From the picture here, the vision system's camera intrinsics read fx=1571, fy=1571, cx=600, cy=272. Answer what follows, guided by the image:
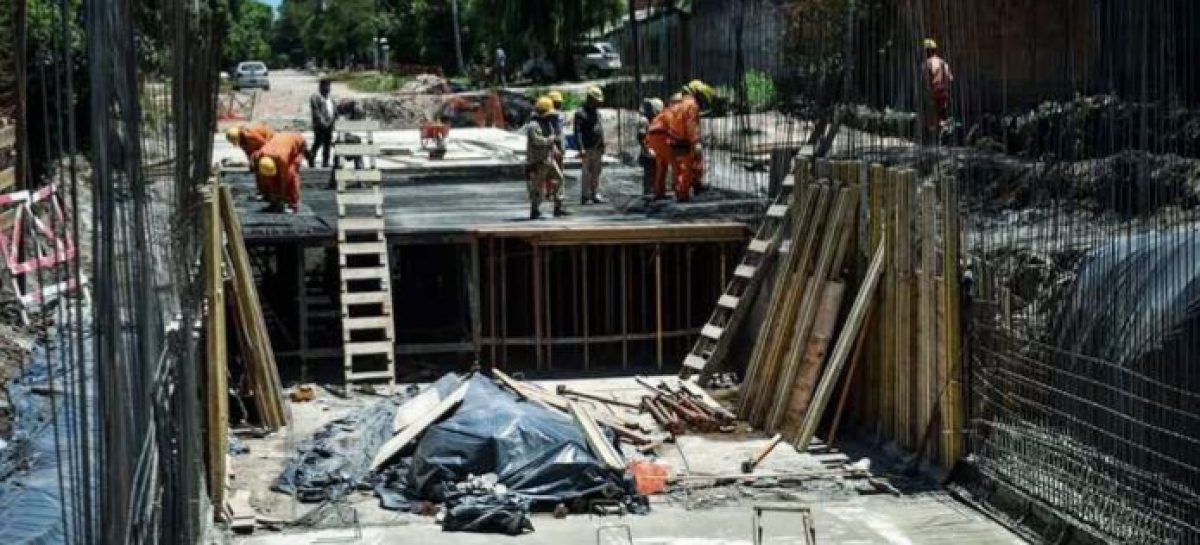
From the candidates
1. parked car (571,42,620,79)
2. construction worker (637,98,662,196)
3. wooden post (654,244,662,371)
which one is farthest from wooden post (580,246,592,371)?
parked car (571,42,620,79)

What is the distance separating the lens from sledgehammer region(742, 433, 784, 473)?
13.3 metres

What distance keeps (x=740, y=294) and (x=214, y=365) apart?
22.3ft

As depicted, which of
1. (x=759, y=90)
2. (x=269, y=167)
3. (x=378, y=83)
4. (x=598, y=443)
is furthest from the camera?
(x=378, y=83)

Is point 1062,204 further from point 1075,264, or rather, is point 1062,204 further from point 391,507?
point 391,507

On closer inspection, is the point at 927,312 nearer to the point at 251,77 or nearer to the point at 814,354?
the point at 814,354

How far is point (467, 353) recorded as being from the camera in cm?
1845

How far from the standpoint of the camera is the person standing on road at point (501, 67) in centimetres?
6247

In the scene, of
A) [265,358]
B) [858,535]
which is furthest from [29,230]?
[858,535]

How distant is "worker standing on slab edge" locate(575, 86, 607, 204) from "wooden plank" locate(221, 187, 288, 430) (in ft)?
20.3

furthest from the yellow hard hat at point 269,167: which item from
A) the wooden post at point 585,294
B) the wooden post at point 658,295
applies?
the wooden post at point 658,295

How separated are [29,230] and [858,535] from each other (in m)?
8.18

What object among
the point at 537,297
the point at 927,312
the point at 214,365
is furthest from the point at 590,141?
the point at 214,365

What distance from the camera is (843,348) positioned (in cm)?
1425

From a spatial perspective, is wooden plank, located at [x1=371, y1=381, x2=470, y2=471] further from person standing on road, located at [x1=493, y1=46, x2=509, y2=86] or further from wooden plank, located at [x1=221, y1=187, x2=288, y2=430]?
person standing on road, located at [x1=493, y1=46, x2=509, y2=86]
